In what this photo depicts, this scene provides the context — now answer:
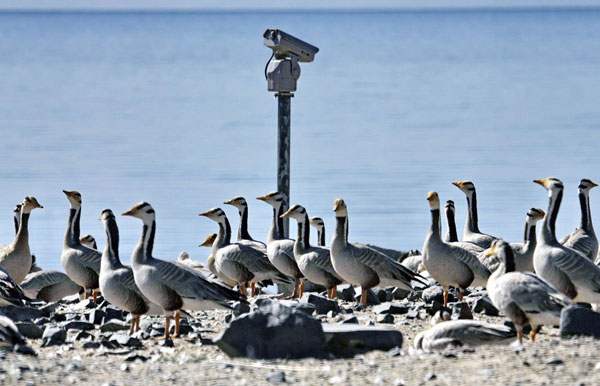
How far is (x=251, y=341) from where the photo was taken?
26.9 ft

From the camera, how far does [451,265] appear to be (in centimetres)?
1234

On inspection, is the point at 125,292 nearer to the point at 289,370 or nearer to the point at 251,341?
the point at 251,341

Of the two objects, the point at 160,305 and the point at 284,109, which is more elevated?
the point at 284,109

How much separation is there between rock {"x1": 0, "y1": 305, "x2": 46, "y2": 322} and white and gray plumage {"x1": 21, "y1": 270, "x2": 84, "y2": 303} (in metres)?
2.00

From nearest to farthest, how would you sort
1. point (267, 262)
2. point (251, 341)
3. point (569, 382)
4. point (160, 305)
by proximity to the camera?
point (569, 382) → point (251, 341) → point (160, 305) → point (267, 262)

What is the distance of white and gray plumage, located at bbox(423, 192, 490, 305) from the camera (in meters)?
12.3

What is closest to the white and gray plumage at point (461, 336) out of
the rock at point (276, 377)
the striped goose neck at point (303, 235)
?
the rock at point (276, 377)

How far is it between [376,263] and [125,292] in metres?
3.54

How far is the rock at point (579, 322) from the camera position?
27.3ft

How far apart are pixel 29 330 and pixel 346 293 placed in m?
4.68

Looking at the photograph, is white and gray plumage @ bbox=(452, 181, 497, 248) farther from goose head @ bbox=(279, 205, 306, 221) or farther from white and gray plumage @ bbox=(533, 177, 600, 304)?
white and gray plumage @ bbox=(533, 177, 600, 304)

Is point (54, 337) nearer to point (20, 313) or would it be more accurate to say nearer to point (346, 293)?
point (20, 313)

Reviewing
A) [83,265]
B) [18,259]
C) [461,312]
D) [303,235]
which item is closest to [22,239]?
[18,259]

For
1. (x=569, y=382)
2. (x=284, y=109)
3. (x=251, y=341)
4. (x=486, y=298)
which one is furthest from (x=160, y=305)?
(x=284, y=109)
